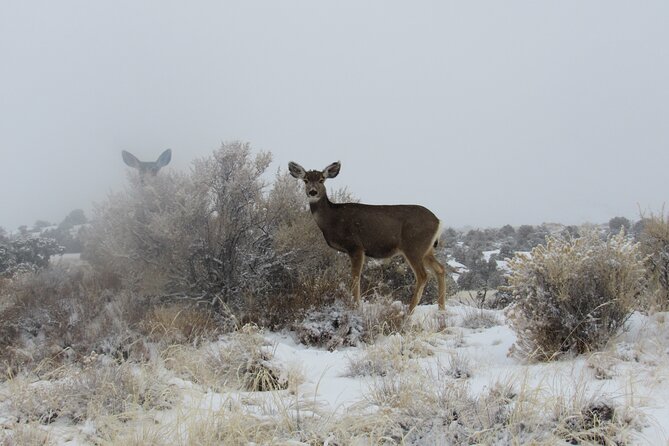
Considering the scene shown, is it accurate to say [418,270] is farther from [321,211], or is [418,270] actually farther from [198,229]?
[198,229]

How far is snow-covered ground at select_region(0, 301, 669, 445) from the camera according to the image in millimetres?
3421

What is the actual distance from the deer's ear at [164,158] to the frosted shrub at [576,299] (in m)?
9.62

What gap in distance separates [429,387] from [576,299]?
2.22 meters

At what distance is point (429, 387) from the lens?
159 inches

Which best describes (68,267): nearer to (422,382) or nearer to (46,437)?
(46,437)

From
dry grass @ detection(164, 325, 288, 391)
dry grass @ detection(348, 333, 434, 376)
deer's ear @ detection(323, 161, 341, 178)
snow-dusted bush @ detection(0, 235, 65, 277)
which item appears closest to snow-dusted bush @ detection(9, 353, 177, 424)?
dry grass @ detection(164, 325, 288, 391)

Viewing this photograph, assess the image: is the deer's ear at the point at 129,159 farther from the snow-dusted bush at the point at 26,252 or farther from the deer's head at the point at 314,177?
the snow-dusted bush at the point at 26,252

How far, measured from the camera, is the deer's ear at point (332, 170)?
884cm

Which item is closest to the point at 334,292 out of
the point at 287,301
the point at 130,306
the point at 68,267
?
the point at 287,301

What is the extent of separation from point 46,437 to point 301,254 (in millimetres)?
6161

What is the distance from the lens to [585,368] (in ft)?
14.7

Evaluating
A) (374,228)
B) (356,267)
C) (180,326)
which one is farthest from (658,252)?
(180,326)

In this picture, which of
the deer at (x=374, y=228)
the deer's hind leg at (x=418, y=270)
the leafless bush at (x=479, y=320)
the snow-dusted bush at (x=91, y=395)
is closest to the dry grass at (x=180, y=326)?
the snow-dusted bush at (x=91, y=395)

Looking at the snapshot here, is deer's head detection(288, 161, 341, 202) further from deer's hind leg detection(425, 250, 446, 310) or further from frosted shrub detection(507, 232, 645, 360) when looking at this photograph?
frosted shrub detection(507, 232, 645, 360)
